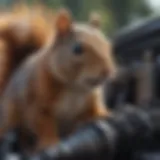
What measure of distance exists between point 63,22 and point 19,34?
0.17m

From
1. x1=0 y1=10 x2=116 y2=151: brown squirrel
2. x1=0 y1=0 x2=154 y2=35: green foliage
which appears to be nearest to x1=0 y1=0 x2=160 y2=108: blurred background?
x1=0 y1=10 x2=116 y2=151: brown squirrel

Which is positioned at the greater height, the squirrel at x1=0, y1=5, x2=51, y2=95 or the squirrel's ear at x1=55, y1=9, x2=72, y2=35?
the squirrel at x1=0, y1=5, x2=51, y2=95

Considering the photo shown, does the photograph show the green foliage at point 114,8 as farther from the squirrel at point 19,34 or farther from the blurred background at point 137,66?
the blurred background at point 137,66

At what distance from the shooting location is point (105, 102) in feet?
3.15

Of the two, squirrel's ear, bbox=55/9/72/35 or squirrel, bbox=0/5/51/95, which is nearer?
squirrel's ear, bbox=55/9/72/35

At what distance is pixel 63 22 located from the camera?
0.87 metres

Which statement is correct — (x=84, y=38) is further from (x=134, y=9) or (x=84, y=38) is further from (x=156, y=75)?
(x=134, y=9)

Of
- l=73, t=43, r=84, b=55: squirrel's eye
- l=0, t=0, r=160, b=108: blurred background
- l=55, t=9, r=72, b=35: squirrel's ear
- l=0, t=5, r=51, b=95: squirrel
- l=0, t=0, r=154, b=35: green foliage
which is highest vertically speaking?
l=0, t=0, r=154, b=35: green foliage

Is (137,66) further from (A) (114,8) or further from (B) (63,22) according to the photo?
(A) (114,8)

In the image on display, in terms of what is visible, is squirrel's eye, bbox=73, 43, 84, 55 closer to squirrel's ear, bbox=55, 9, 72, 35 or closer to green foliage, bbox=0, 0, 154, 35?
squirrel's ear, bbox=55, 9, 72, 35

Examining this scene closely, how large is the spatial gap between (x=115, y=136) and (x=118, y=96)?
29cm

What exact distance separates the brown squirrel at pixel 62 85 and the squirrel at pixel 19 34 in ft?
0.15

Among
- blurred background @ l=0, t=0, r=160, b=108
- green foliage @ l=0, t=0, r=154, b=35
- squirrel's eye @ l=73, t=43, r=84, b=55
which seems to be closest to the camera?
blurred background @ l=0, t=0, r=160, b=108

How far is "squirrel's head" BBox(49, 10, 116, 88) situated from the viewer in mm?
856
